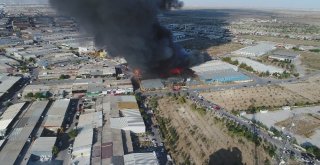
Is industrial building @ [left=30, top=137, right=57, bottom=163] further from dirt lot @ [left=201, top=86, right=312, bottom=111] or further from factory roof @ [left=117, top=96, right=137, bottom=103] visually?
dirt lot @ [left=201, top=86, right=312, bottom=111]

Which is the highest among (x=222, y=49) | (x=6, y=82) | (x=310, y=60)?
(x=6, y=82)

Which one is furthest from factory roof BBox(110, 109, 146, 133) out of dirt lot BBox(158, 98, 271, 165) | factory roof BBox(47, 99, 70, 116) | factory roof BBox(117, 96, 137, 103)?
factory roof BBox(47, 99, 70, 116)

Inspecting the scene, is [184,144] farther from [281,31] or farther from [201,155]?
[281,31]

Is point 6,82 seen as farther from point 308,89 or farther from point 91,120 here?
point 308,89

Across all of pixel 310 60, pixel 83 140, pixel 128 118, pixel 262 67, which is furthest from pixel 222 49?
pixel 83 140

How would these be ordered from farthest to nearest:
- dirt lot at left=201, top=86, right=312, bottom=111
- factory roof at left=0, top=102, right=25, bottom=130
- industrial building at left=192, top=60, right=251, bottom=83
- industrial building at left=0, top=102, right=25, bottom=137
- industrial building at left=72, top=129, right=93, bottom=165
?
industrial building at left=192, top=60, right=251, bottom=83 < dirt lot at left=201, top=86, right=312, bottom=111 < factory roof at left=0, top=102, right=25, bottom=130 < industrial building at left=0, top=102, right=25, bottom=137 < industrial building at left=72, top=129, right=93, bottom=165

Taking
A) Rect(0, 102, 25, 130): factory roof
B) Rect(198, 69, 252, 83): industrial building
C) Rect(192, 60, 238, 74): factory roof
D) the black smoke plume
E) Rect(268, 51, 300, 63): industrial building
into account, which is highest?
the black smoke plume
